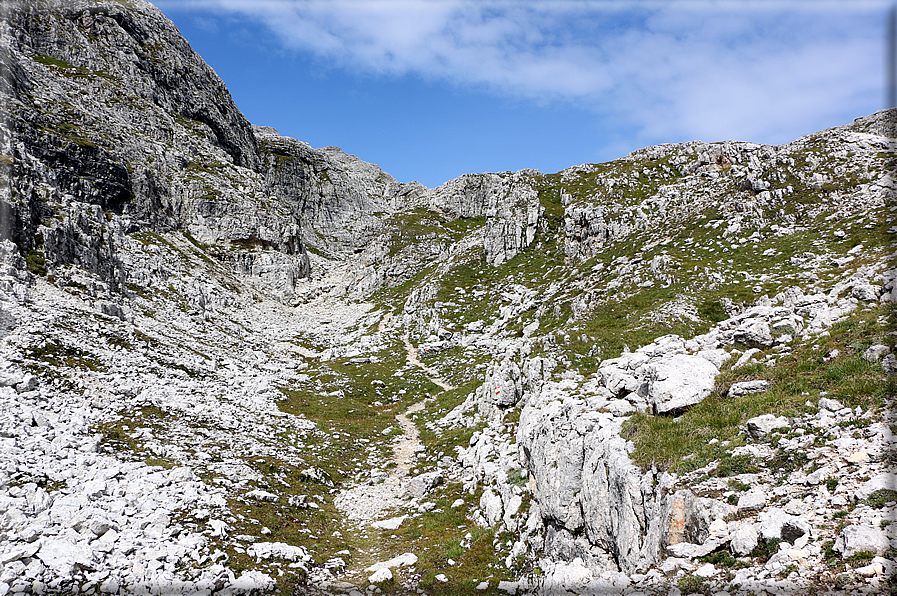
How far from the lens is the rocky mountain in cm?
1163

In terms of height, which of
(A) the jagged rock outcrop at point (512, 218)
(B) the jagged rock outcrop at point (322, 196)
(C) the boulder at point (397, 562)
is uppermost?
(B) the jagged rock outcrop at point (322, 196)

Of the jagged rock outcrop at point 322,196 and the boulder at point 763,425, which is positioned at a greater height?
the jagged rock outcrop at point 322,196

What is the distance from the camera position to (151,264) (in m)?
63.6

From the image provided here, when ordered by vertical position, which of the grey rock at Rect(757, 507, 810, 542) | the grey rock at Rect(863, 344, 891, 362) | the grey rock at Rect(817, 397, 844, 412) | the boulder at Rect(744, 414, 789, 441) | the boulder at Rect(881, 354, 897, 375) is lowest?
the grey rock at Rect(757, 507, 810, 542)

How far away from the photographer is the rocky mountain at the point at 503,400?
38.2 feet

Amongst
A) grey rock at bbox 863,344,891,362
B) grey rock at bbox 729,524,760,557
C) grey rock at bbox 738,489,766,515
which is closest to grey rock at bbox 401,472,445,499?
grey rock at bbox 738,489,766,515

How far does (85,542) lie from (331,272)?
11604cm

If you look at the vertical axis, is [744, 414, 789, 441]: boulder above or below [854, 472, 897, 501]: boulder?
above

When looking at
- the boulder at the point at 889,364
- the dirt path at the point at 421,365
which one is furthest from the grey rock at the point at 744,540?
the dirt path at the point at 421,365

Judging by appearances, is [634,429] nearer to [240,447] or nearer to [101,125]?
[240,447]

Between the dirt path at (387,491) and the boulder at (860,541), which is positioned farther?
the dirt path at (387,491)

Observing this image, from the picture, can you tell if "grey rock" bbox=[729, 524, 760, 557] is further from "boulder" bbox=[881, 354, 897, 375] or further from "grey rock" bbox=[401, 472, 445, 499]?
"grey rock" bbox=[401, 472, 445, 499]

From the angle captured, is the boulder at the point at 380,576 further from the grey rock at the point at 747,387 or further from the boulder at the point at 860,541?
the grey rock at the point at 747,387

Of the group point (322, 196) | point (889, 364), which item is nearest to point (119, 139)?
point (322, 196)
